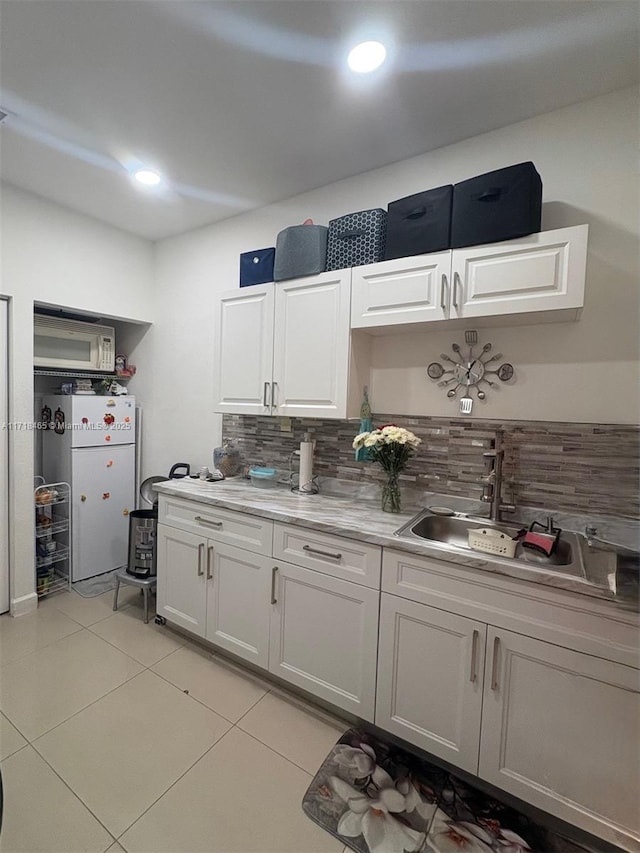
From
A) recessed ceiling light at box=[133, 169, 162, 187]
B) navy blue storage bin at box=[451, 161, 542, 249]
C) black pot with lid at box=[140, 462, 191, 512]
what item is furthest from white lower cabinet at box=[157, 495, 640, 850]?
recessed ceiling light at box=[133, 169, 162, 187]

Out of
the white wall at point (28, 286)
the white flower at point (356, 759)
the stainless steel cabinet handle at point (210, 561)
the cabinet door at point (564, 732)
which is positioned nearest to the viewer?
the cabinet door at point (564, 732)

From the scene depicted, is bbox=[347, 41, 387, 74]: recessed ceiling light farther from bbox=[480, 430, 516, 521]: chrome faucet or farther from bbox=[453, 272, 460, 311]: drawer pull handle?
bbox=[480, 430, 516, 521]: chrome faucet

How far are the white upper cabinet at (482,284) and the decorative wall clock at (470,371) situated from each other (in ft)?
0.71

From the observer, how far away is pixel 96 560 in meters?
3.02

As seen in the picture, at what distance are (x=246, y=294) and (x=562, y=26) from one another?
1.73 meters

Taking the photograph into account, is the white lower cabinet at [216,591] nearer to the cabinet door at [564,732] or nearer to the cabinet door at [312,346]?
the cabinet door at [312,346]

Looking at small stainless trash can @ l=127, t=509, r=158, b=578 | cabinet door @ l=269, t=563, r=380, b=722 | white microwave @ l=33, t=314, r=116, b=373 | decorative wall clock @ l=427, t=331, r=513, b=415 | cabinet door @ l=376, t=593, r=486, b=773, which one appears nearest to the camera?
cabinet door @ l=376, t=593, r=486, b=773

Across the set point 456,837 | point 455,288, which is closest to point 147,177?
point 455,288

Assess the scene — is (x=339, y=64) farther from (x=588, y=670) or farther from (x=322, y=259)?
(x=588, y=670)

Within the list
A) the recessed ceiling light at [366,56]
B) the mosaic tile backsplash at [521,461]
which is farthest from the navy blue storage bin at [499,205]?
the mosaic tile backsplash at [521,461]

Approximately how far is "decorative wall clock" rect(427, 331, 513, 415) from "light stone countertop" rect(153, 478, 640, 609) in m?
0.56

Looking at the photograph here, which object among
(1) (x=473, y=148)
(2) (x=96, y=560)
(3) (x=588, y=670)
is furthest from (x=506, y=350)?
(2) (x=96, y=560)

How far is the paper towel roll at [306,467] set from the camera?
7.34 ft

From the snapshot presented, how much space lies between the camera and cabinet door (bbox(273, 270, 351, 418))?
1984 mm
